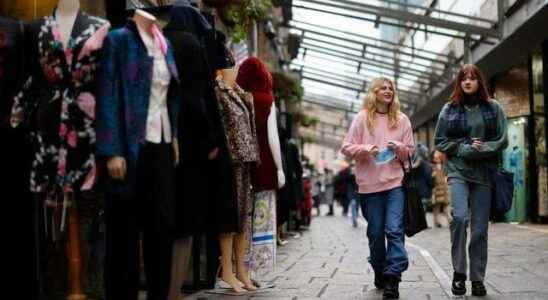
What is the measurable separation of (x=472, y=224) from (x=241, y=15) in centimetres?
550

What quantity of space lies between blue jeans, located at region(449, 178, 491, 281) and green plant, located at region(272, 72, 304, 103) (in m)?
9.17

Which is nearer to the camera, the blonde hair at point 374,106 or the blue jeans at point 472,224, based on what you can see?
the blue jeans at point 472,224

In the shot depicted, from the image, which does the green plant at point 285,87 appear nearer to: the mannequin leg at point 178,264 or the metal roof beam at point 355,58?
the metal roof beam at point 355,58

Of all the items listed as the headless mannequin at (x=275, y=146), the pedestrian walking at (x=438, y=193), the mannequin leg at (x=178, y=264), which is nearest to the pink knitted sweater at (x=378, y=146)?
the headless mannequin at (x=275, y=146)

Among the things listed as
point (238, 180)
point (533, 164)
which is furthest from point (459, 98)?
point (533, 164)

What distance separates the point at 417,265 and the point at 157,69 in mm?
5037

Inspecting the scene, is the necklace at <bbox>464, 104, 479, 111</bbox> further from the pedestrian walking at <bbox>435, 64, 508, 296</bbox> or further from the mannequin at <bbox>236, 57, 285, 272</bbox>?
the mannequin at <bbox>236, 57, 285, 272</bbox>

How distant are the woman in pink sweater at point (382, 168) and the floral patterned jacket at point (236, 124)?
2.59ft

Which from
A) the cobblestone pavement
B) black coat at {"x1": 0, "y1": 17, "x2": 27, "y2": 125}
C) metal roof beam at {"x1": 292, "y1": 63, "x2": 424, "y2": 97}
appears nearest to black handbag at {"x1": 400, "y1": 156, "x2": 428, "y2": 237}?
the cobblestone pavement

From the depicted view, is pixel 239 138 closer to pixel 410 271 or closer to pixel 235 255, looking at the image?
pixel 235 255

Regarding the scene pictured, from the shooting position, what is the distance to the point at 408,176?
654 cm

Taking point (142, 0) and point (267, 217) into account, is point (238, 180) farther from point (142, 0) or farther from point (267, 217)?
point (142, 0)

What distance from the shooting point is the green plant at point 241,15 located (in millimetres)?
10706

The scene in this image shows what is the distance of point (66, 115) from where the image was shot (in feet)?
14.1
